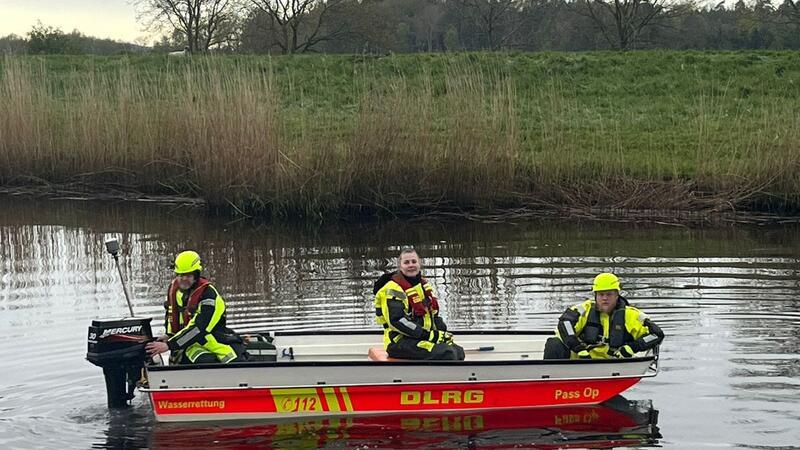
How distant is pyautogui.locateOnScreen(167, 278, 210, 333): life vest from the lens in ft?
32.6

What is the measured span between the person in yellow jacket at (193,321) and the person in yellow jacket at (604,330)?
115 inches

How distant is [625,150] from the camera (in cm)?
2331

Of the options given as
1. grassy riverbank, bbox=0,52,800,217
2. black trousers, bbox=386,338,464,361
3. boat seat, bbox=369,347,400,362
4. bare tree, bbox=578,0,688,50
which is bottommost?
boat seat, bbox=369,347,400,362

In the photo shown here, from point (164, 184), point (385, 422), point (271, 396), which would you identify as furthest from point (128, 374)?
point (164, 184)

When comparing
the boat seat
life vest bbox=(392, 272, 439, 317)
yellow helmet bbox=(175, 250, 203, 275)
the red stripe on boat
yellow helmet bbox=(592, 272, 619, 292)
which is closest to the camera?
yellow helmet bbox=(175, 250, 203, 275)

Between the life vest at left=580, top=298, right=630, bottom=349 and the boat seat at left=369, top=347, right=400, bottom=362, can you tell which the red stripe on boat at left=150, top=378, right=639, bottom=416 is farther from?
the boat seat at left=369, top=347, right=400, bottom=362

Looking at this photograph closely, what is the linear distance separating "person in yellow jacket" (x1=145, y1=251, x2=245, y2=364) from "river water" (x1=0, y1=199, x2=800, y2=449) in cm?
62

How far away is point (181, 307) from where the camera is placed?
396 inches

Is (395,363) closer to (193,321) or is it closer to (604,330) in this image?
(193,321)

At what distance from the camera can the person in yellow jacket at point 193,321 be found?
9875 millimetres

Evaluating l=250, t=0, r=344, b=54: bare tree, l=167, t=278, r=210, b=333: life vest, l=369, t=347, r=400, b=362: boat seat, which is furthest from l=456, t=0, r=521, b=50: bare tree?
l=167, t=278, r=210, b=333: life vest

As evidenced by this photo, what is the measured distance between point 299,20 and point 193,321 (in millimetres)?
35738

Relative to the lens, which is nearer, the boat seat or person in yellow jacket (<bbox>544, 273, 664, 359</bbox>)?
person in yellow jacket (<bbox>544, 273, 664, 359</bbox>)

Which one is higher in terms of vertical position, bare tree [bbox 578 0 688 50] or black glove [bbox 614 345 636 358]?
bare tree [bbox 578 0 688 50]
